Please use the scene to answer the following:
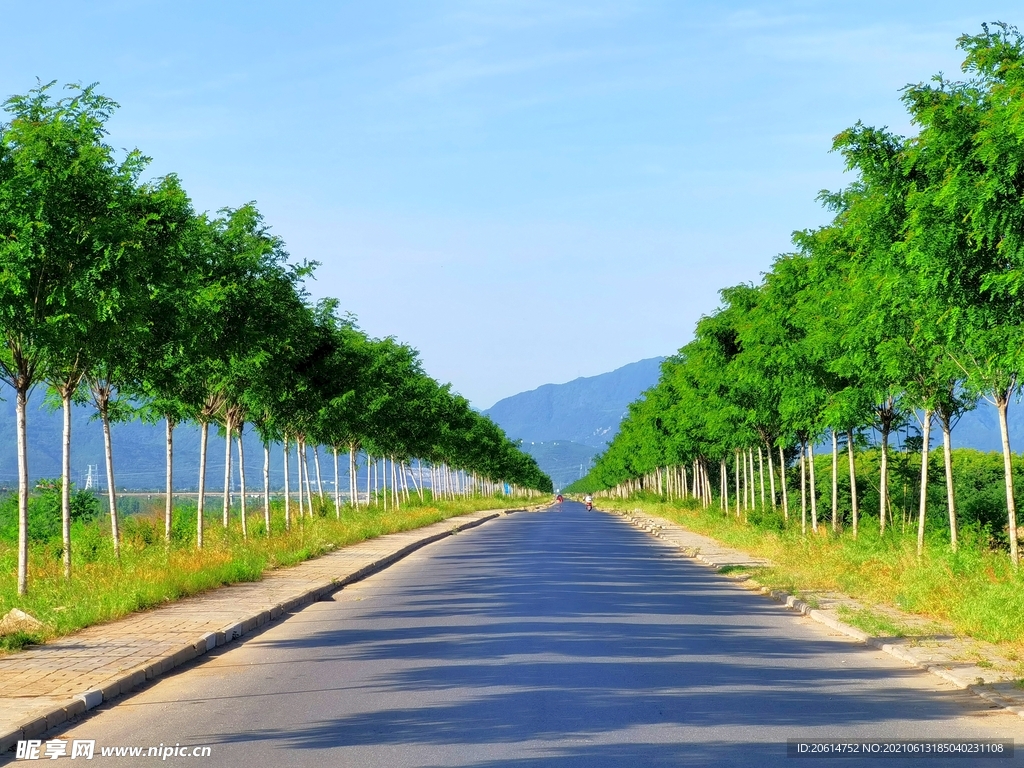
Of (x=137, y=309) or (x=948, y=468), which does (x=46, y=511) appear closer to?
(x=137, y=309)

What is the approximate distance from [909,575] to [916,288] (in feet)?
20.2

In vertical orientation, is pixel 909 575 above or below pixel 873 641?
above

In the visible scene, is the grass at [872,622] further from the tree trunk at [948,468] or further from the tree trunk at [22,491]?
the tree trunk at [22,491]

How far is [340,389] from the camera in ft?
116

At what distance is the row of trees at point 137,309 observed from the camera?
15328mm

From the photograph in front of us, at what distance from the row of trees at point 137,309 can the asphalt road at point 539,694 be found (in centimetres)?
483

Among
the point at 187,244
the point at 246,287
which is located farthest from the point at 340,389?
the point at 187,244

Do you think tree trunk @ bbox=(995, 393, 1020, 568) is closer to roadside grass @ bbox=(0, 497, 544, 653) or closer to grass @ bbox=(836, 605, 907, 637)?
grass @ bbox=(836, 605, 907, 637)

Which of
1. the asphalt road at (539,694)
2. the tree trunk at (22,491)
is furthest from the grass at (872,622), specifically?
the tree trunk at (22,491)

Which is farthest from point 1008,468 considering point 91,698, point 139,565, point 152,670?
point 139,565

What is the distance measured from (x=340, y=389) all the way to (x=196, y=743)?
2707cm

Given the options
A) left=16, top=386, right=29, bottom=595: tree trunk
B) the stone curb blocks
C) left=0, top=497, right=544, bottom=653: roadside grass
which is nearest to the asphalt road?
the stone curb blocks

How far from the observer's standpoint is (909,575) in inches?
729

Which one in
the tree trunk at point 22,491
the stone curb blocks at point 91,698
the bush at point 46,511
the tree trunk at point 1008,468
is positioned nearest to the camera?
the stone curb blocks at point 91,698
